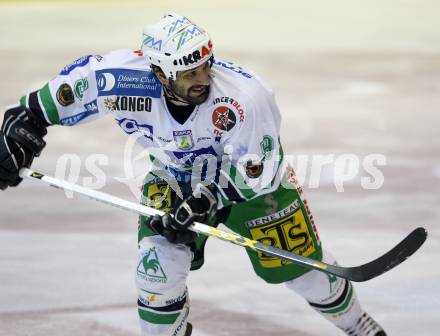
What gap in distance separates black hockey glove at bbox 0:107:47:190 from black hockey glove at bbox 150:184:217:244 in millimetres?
608

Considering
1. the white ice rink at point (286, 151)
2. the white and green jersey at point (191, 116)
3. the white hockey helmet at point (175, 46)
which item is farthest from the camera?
the white ice rink at point (286, 151)

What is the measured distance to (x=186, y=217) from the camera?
13.1ft

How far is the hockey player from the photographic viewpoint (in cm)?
404

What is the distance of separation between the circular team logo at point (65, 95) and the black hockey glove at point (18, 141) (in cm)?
14

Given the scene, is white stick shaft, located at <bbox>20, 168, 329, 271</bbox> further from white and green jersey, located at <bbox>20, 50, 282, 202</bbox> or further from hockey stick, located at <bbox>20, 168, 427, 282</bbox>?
white and green jersey, located at <bbox>20, 50, 282, 202</bbox>

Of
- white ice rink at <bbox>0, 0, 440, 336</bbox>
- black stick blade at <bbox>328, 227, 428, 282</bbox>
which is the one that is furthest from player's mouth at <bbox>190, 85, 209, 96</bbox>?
white ice rink at <bbox>0, 0, 440, 336</bbox>

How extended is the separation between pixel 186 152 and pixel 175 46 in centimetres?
45

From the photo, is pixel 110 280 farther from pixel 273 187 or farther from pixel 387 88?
pixel 387 88

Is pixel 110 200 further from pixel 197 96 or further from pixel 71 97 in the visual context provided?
pixel 197 96

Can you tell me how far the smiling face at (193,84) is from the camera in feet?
A: 13.1

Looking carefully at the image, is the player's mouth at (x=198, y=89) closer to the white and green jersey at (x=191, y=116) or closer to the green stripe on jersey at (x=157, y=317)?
the white and green jersey at (x=191, y=116)

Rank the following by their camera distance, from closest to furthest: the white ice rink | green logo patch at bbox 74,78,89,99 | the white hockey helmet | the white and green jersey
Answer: the white hockey helmet
the white and green jersey
green logo patch at bbox 74,78,89,99
the white ice rink

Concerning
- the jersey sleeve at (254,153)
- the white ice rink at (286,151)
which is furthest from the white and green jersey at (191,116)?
the white ice rink at (286,151)

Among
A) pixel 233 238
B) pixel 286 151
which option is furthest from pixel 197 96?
pixel 286 151
